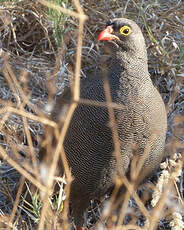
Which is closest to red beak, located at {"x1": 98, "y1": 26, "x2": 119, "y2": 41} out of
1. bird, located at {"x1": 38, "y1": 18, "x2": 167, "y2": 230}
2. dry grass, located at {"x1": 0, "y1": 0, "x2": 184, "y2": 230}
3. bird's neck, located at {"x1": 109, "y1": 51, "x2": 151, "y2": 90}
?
bird, located at {"x1": 38, "y1": 18, "x2": 167, "y2": 230}

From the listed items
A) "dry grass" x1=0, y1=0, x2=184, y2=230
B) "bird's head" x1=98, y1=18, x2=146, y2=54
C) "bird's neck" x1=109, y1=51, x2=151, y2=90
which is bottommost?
"dry grass" x1=0, y1=0, x2=184, y2=230

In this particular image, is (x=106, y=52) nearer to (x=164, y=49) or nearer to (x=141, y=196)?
(x=164, y=49)

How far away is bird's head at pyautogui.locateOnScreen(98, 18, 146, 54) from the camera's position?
3.84 m

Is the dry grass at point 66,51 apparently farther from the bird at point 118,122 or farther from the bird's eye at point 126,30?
the bird's eye at point 126,30

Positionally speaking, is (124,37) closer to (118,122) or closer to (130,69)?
(130,69)

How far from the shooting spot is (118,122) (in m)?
3.68

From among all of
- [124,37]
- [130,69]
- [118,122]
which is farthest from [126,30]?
[118,122]

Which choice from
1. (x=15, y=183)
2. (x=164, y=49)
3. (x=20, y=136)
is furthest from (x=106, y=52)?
(x=15, y=183)

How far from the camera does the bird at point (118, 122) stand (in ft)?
12.2

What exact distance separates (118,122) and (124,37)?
61cm

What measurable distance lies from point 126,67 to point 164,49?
1653 mm

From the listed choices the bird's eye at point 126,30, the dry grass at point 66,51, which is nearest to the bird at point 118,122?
the bird's eye at point 126,30

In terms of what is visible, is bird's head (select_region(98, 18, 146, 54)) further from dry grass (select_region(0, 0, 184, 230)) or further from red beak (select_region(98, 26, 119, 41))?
dry grass (select_region(0, 0, 184, 230))

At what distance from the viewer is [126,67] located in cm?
384
